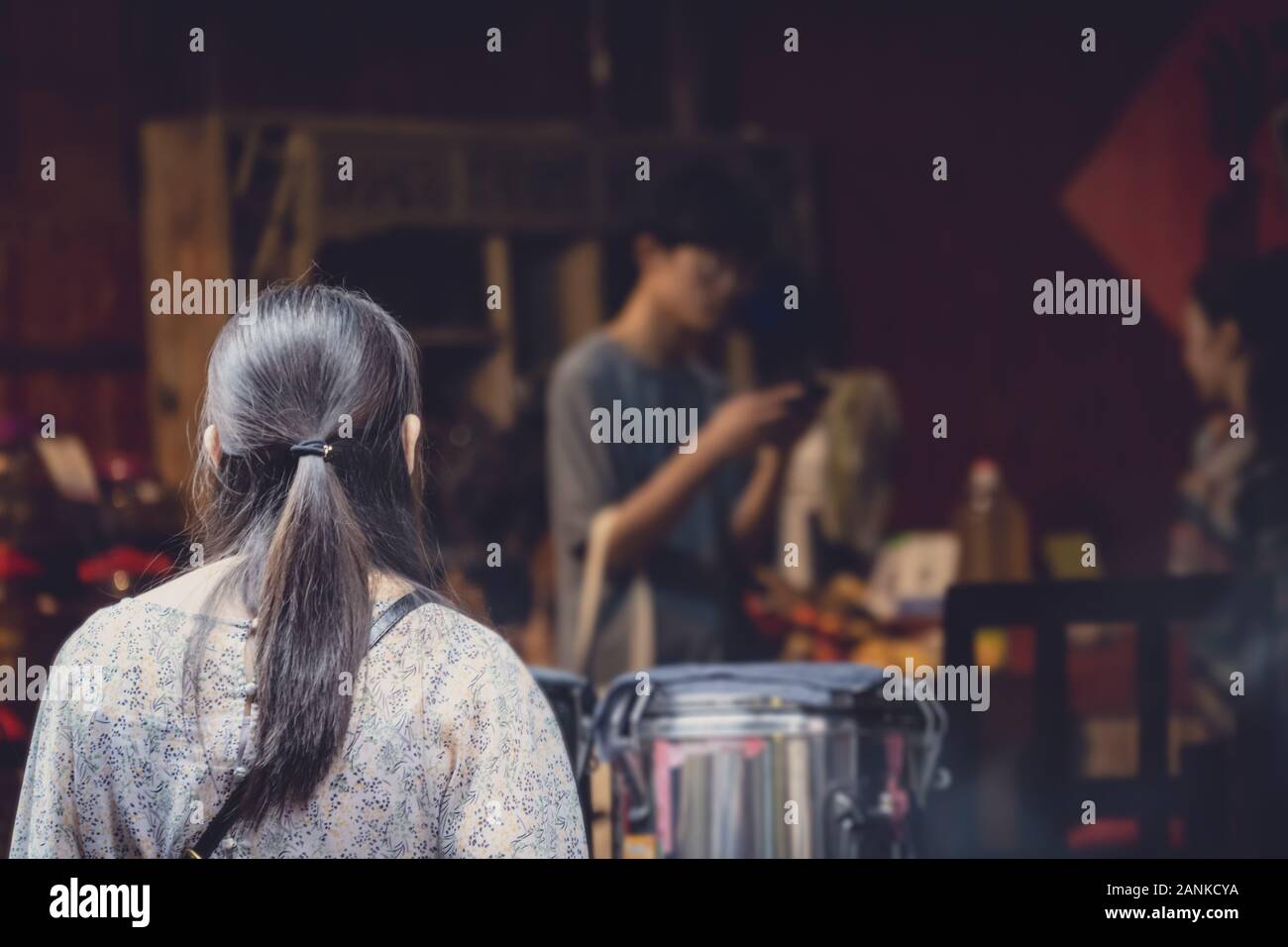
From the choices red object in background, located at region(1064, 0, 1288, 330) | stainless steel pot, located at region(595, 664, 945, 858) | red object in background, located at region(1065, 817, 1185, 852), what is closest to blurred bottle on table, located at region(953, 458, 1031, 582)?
red object in background, located at region(1064, 0, 1288, 330)

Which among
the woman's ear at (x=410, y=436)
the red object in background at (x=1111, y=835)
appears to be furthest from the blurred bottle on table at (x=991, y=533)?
the woman's ear at (x=410, y=436)

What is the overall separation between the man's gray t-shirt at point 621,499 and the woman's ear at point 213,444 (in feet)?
6.07

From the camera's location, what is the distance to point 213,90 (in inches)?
185

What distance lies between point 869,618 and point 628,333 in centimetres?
123

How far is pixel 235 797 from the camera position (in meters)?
1.70

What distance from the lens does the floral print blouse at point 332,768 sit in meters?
1.69

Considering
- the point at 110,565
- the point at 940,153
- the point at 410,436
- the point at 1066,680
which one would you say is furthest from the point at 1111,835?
the point at 410,436

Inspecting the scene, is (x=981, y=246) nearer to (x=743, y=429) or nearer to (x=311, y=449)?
(x=743, y=429)

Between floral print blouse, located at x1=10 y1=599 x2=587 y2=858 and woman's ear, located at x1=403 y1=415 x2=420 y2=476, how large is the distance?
180mm

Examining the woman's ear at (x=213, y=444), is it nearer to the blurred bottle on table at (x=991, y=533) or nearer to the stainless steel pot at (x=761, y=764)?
the stainless steel pot at (x=761, y=764)

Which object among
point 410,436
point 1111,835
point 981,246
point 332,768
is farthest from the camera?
point 981,246

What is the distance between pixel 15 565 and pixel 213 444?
6.08 ft
